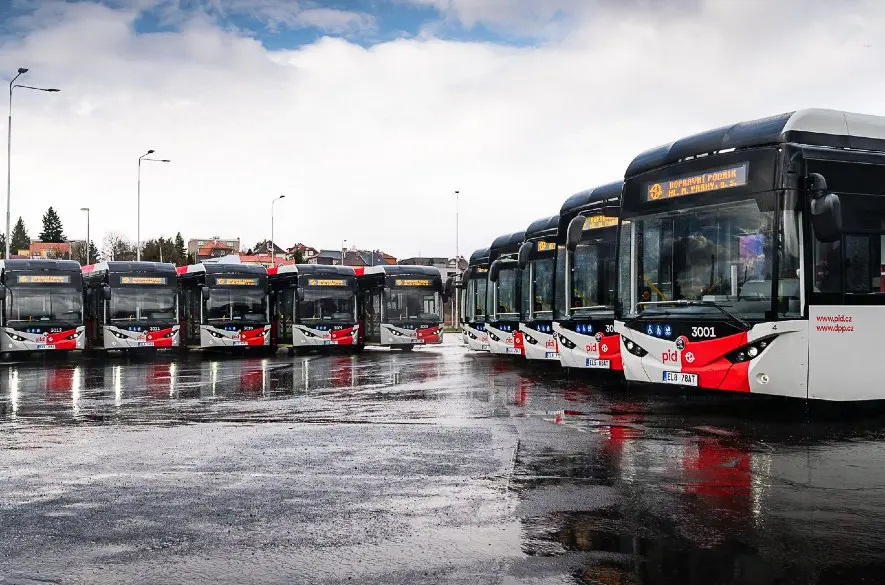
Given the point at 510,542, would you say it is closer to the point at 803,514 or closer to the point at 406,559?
the point at 406,559

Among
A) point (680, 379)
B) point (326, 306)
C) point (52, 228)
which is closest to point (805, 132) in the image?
point (680, 379)

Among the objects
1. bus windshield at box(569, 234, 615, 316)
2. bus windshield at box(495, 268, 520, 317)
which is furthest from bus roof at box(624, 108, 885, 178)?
bus windshield at box(495, 268, 520, 317)

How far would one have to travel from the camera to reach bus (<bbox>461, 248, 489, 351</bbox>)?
30.0 meters

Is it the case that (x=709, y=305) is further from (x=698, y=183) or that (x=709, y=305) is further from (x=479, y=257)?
(x=479, y=257)

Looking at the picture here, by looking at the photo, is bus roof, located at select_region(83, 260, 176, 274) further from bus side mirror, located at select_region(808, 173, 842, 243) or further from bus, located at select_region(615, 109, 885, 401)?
bus side mirror, located at select_region(808, 173, 842, 243)

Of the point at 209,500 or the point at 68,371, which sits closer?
the point at 209,500

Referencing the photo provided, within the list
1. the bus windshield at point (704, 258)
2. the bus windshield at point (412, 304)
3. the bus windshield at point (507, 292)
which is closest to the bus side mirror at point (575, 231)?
the bus windshield at point (704, 258)

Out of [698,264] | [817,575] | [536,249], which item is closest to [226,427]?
[698,264]

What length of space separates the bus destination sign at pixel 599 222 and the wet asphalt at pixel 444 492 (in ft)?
15.3

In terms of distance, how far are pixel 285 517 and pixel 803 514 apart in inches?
144

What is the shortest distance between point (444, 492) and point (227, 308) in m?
28.2

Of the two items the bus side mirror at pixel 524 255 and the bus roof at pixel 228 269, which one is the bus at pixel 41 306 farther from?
the bus side mirror at pixel 524 255

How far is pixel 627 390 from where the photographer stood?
1683 centimetres

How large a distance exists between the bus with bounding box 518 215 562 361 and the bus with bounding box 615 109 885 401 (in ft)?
A: 28.2
